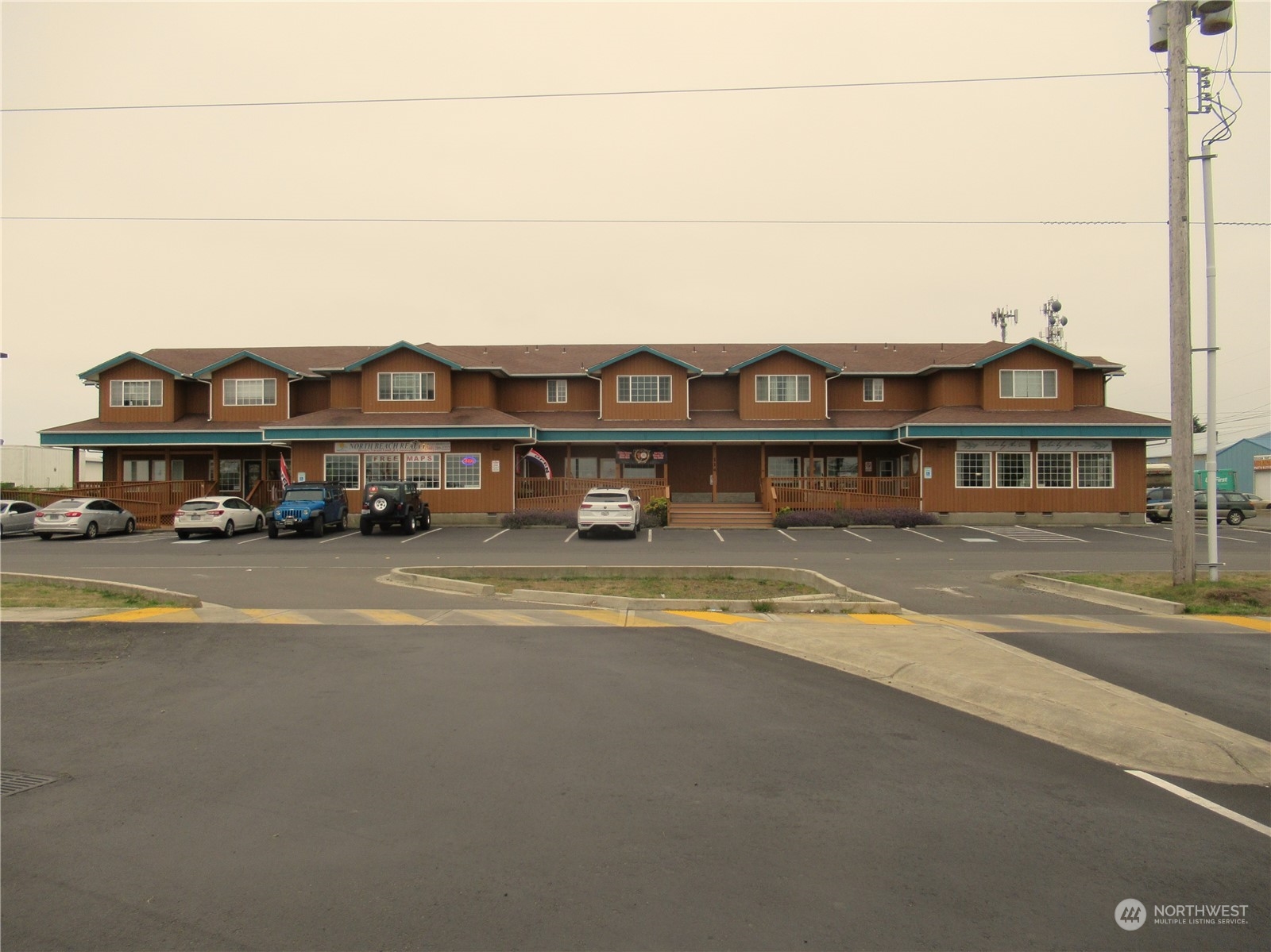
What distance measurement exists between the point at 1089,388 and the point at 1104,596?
2660 centimetres

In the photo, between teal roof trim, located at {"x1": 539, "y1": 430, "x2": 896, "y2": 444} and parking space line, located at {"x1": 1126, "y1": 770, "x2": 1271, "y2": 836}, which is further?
teal roof trim, located at {"x1": 539, "y1": 430, "x2": 896, "y2": 444}

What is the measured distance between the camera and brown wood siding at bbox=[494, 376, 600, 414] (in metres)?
39.4

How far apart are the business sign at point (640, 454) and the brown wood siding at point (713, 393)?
3.00m

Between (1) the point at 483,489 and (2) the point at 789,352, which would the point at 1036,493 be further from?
(1) the point at 483,489

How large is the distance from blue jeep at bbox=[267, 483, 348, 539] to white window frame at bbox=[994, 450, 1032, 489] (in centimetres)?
2688

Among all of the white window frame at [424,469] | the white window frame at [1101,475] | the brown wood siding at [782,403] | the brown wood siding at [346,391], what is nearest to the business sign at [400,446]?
the white window frame at [424,469]

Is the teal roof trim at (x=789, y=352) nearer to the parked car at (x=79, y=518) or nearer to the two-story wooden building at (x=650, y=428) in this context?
the two-story wooden building at (x=650, y=428)

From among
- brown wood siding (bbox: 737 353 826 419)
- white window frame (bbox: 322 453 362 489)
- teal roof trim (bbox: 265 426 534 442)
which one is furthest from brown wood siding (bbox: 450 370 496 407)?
brown wood siding (bbox: 737 353 826 419)

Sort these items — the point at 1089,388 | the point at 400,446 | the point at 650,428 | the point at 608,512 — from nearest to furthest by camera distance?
1. the point at 608,512
2. the point at 400,446
3. the point at 650,428
4. the point at 1089,388

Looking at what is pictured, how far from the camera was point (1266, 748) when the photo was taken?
632 centimetres

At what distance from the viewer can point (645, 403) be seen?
37.2 meters

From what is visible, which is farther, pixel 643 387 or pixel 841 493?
pixel 643 387

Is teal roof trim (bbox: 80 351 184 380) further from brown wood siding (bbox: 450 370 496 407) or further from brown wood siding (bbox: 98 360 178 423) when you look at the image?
brown wood siding (bbox: 450 370 496 407)

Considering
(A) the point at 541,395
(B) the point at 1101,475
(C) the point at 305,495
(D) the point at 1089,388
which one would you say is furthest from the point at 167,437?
(D) the point at 1089,388
